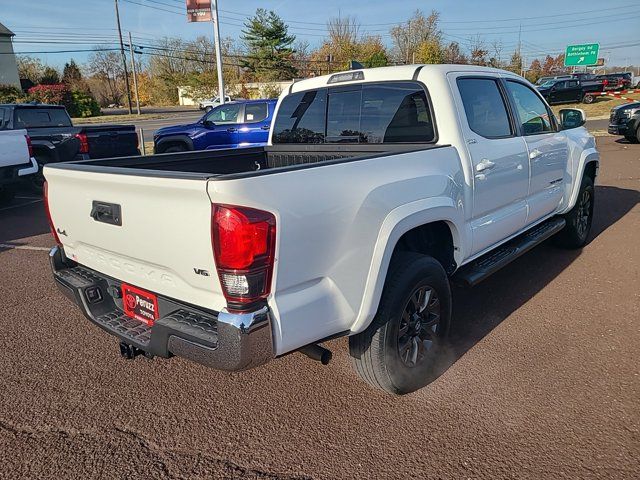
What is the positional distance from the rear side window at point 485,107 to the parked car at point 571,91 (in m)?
31.8

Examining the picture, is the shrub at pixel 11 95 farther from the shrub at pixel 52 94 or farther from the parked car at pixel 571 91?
the parked car at pixel 571 91

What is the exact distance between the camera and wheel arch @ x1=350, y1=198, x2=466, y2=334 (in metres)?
2.45

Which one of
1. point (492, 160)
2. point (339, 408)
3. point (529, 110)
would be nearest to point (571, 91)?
point (529, 110)

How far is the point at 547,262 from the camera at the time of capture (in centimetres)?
523

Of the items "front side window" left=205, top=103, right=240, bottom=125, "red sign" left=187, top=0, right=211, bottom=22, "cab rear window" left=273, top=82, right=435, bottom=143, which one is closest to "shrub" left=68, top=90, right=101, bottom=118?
"red sign" left=187, top=0, right=211, bottom=22

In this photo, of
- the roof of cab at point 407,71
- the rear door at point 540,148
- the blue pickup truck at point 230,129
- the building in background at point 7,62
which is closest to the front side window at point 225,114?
the blue pickup truck at point 230,129

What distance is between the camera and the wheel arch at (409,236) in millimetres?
2453

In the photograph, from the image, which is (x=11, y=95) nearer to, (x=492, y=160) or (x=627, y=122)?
(x=627, y=122)

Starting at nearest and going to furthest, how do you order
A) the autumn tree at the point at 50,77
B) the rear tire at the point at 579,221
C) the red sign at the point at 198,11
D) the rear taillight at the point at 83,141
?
1. the rear tire at the point at 579,221
2. the rear taillight at the point at 83,141
3. the red sign at the point at 198,11
4. the autumn tree at the point at 50,77

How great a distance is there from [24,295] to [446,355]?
3.96 meters

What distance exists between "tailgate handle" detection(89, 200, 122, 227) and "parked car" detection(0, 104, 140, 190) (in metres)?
8.15

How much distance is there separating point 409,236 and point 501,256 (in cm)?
114

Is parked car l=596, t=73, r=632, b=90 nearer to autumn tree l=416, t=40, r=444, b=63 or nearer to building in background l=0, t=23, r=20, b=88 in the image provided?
autumn tree l=416, t=40, r=444, b=63

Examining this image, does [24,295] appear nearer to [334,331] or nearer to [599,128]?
[334,331]
